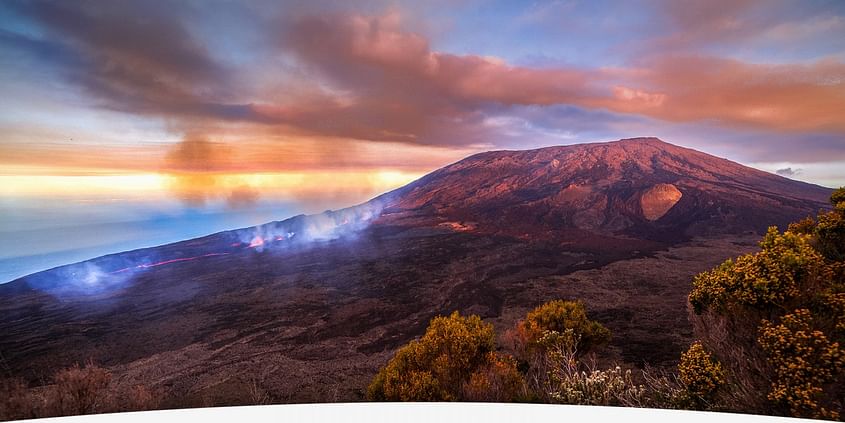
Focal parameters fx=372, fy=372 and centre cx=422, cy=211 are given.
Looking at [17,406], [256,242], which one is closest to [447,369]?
[17,406]

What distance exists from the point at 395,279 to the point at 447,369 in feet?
41.9

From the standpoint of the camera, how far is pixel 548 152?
3033cm

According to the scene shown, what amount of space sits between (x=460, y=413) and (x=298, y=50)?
8954mm

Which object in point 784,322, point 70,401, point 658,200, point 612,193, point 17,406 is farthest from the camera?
point 612,193

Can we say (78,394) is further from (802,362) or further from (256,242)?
(256,242)

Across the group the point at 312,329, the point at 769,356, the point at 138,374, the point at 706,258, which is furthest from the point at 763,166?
the point at 138,374

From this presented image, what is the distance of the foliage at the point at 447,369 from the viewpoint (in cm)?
598

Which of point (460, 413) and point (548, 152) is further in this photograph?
point (548, 152)

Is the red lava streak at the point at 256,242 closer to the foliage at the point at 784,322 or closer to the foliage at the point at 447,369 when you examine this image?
the foliage at the point at 447,369

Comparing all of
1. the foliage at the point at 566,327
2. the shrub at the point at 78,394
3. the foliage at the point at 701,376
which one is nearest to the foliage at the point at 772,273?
the foliage at the point at 701,376

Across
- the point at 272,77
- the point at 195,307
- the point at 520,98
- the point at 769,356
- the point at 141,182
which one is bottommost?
the point at 195,307

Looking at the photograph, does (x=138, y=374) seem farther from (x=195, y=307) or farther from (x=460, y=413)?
(x=460, y=413)

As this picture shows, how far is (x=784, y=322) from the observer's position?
375 centimetres

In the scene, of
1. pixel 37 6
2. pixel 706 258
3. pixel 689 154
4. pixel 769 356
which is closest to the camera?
pixel 769 356
